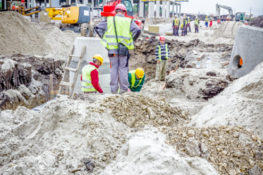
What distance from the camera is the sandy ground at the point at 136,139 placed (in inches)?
86.9

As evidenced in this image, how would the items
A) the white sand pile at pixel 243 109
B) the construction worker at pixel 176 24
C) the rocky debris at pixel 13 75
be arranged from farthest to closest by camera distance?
the construction worker at pixel 176 24 < the rocky debris at pixel 13 75 < the white sand pile at pixel 243 109

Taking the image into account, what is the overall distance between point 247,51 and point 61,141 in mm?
3745

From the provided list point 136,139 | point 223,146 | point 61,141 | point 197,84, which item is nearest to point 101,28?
point 197,84

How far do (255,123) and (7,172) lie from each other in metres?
2.45

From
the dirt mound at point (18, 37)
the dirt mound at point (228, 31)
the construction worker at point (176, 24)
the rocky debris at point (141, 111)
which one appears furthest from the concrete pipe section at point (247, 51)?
the construction worker at point (176, 24)

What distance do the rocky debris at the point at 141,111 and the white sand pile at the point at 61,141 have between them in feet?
0.66

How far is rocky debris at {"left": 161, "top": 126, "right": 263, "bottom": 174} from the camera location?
2.27 meters

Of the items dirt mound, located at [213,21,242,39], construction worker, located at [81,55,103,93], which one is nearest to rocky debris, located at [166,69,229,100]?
construction worker, located at [81,55,103,93]

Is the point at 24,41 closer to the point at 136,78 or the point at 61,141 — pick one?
the point at 136,78

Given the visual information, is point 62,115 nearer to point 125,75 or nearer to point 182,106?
point 182,106

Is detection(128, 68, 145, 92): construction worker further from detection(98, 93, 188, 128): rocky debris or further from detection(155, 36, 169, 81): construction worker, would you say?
detection(155, 36, 169, 81): construction worker

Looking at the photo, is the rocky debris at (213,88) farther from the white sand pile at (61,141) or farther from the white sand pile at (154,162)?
the white sand pile at (154,162)

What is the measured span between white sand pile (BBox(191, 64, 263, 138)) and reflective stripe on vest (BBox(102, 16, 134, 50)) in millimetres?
2414

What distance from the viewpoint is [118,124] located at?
3143 mm
